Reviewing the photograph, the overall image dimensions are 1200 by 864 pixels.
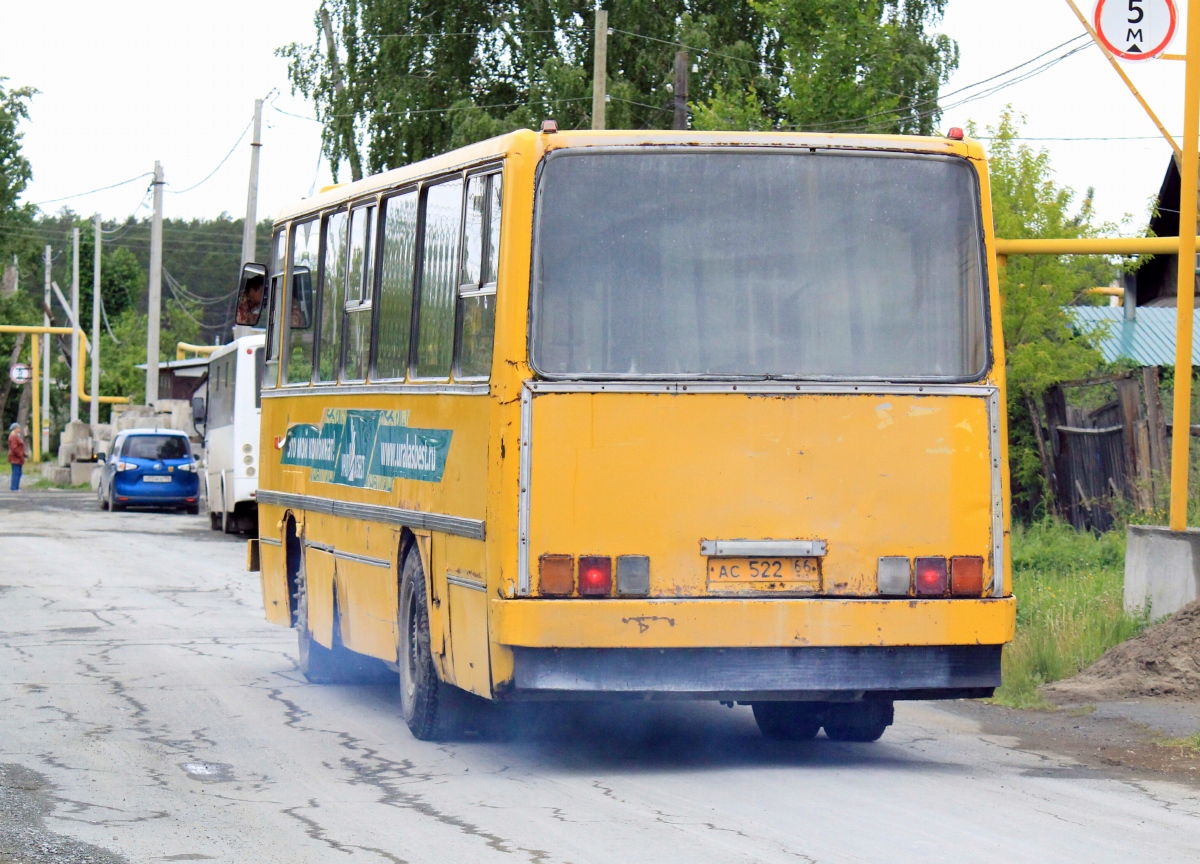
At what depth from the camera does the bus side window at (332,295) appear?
38.3 feet

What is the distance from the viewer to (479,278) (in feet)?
29.9

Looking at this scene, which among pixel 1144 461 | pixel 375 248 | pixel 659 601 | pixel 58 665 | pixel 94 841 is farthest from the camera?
pixel 1144 461

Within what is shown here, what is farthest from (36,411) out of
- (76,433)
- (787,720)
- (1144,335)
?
(787,720)

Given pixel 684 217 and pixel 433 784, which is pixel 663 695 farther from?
pixel 684 217

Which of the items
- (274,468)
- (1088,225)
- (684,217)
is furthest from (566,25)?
(684,217)

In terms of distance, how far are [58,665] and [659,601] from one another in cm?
634

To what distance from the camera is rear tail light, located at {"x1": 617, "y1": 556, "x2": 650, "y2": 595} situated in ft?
27.7

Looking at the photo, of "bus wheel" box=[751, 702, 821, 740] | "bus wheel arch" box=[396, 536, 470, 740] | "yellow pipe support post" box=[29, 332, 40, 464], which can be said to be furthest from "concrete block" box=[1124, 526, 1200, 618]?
"yellow pipe support post" box=[29, 332, 40, 464]

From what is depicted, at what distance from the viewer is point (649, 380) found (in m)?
8.63

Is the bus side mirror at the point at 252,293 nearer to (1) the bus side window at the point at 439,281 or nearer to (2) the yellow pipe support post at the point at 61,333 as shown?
(1) the bus side window at the point at 439,281

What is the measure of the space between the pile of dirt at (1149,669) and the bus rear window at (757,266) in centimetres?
357

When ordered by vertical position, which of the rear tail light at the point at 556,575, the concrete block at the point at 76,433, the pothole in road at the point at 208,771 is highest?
the concrete block at the point at 76,433

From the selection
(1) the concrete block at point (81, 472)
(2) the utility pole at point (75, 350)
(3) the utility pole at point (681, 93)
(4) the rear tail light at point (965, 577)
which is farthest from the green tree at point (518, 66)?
(4) the rear tail light at point (965, 577)

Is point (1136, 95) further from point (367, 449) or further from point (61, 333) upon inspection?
point (61, 333)
